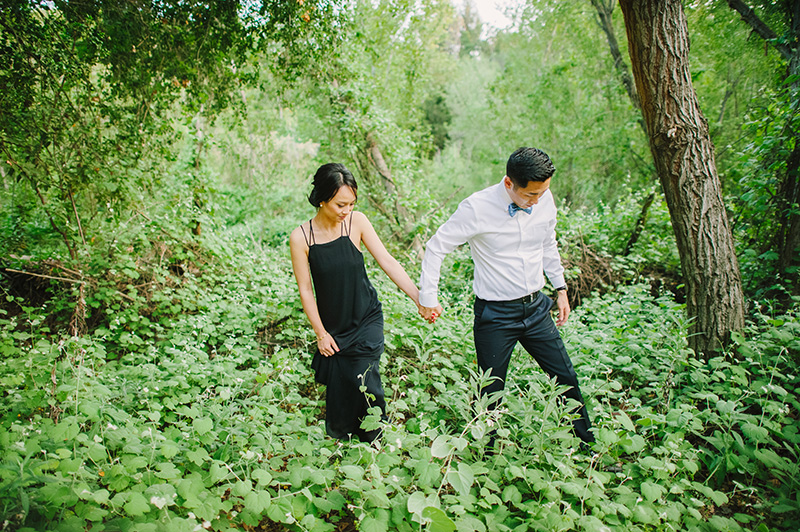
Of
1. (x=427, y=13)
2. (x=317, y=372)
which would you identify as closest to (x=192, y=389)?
(x=317, y=372)

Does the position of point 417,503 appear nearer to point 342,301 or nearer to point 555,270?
point 342,301

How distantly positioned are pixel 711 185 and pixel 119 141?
21.1ft

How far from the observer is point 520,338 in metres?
2.90

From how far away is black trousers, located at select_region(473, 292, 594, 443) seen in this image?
280cm

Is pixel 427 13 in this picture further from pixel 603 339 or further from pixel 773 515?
pixel 773 515

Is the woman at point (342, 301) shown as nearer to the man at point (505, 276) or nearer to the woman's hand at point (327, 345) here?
the woman's hand at point (327, 345)

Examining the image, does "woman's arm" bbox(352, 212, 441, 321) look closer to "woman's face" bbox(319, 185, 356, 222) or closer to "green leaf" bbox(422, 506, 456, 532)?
"woman's face" bbox(319, 185, 356, 222)

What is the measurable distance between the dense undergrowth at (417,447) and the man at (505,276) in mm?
233

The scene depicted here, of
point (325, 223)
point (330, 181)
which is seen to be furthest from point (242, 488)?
point (330, 181)

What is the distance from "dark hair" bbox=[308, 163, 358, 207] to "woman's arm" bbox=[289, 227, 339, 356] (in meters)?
0.30

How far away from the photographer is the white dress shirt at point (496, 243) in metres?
2.76

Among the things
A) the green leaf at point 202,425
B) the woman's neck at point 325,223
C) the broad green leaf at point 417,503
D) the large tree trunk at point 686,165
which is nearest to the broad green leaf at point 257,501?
the green leaf at point 202,425

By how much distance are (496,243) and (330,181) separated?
112cm

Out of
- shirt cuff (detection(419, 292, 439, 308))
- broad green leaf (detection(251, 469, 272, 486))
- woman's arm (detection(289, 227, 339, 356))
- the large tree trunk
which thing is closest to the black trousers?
shirt cuff (detection(419, 292, 439, 308))
